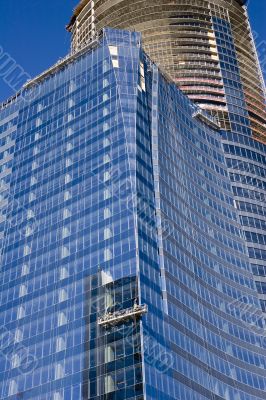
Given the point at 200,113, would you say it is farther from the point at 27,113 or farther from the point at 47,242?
the point at 47,242

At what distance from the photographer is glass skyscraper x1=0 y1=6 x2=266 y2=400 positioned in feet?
293

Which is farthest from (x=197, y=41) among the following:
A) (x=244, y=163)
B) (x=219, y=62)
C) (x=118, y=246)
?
(x=118, y=246)

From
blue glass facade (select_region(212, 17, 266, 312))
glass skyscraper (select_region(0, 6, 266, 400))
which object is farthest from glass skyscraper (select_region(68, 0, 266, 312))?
glass skyscraper (select_region(0, 6, 266, 400))

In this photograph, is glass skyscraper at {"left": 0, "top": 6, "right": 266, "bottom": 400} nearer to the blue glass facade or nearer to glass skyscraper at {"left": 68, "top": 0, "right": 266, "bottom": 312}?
the blue glass facade

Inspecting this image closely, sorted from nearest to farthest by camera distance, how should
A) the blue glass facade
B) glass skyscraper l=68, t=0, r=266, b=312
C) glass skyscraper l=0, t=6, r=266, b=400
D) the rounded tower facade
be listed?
glass skyscraper l=0, t=6, r=266, b=400
the blue glass facade
glass skyscraper l=68, t=0, r=266, b=312
the rounded tower facade

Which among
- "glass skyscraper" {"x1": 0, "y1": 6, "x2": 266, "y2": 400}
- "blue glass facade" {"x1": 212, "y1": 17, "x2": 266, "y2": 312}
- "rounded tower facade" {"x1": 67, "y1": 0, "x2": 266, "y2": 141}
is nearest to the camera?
"glass skyscraper" {"x1": 0, "y1": 6, "x2": 266, "y2": 400}

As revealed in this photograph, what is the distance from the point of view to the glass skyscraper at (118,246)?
89.3 metres

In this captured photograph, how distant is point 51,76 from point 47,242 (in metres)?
43.9

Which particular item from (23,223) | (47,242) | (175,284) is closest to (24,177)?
(23,223)

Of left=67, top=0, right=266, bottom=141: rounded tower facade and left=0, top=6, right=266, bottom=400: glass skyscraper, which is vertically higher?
A: left=67, top=0, right=266, bottom=141: rounded tower facade

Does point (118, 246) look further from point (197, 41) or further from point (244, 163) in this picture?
point (197, 41)

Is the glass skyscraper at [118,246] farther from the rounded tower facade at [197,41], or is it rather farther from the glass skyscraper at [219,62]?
the rounded tower facade at [197,41]

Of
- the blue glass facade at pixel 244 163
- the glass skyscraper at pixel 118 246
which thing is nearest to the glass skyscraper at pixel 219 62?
the blue glass facade at pixel 244 163

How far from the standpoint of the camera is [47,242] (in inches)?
4291
